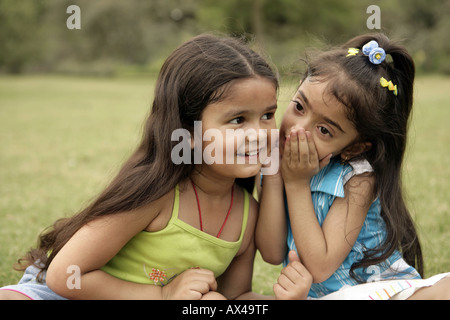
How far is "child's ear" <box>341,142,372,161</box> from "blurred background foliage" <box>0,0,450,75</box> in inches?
887

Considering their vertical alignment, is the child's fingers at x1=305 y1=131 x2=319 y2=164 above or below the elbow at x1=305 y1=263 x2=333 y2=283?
above

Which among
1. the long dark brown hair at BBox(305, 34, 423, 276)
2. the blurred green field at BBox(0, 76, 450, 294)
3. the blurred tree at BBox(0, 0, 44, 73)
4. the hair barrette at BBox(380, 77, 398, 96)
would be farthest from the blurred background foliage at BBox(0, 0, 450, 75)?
the hair barrette at BBox(380, 77, 398, 96)

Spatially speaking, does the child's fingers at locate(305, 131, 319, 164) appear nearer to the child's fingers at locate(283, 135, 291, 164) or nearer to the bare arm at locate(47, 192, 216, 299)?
the child's fingers at locate(283, 135, 291, 164)

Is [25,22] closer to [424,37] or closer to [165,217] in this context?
[424,37]

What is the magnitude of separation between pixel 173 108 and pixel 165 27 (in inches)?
1266

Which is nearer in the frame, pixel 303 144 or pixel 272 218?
pixel 303 144

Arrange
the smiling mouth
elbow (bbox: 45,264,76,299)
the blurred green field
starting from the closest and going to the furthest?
elbow (bbox: 45,264,76,299)
the smiling mouth
the blurred green field

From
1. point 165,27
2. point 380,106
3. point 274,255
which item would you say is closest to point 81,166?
point 274,255

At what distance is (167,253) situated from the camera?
6.91 feet

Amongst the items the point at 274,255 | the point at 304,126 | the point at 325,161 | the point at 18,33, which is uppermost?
the point at 18,33

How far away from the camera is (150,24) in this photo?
32438mm

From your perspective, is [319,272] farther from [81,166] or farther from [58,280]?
[81,166]

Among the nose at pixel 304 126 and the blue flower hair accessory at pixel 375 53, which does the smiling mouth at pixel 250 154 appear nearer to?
the nose at pixel 304 126

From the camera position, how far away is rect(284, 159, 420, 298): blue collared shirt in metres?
2.28
